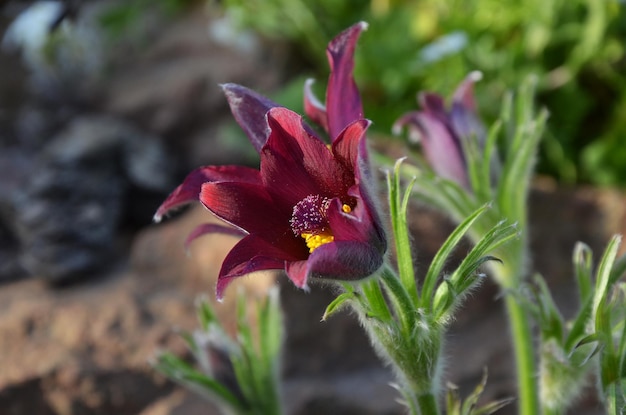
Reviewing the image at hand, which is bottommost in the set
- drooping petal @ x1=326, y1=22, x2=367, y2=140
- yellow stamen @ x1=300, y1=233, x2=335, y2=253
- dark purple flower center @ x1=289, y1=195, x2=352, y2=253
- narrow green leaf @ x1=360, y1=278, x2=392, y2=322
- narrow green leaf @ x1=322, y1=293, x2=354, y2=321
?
narrow green leaf @ x1=360, y1=278, x2=392, y2=322

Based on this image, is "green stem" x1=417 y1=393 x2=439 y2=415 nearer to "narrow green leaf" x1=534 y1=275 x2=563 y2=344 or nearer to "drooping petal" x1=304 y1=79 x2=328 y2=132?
"narrow green leaf" x1=534 y1=275 x2=563 y2=344

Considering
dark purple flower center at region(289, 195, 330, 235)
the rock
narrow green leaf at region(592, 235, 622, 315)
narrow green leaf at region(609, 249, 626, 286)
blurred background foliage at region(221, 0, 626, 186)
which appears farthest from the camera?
blurred background foliage at region(221, 0, 626, 186)

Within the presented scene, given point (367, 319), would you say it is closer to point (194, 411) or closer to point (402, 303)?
point (402, 303)

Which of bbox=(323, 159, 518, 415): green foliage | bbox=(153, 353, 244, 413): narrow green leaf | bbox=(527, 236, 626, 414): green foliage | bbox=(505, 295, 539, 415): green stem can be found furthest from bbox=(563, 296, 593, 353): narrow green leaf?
bbox=(153, 353, 244, 413): narrow green leaf

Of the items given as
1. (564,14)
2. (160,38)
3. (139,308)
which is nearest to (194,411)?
(139,308)

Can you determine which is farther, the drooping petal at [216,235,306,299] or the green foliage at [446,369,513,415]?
the green foliage at [446,369,513,415]

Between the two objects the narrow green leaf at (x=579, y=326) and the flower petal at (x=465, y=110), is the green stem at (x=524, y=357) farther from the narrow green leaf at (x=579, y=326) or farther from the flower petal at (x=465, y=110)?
the flower petal at (x=465, y=110)
